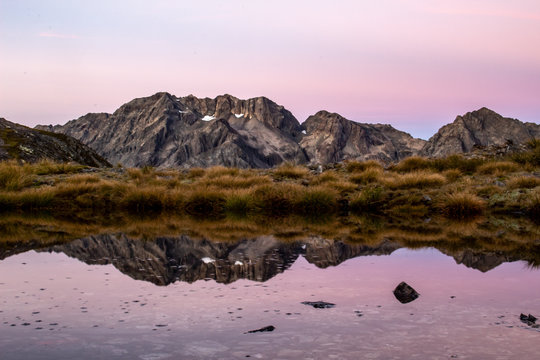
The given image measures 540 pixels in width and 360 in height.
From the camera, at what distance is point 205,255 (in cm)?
859

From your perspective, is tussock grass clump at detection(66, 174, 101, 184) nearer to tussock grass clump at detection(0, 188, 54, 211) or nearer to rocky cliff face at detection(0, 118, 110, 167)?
tussock grass clump at detection(0, 188, 54, 211)

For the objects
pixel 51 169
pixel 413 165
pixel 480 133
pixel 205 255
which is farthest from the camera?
pixel 480 133

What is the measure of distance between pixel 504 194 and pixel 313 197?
6778 millimetres

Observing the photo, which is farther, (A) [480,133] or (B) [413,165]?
(A) [480,133]

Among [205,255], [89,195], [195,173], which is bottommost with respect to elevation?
[205,255]

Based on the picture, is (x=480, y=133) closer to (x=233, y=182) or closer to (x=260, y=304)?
(x=233, y=182)

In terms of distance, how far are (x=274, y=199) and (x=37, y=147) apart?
20082 mm

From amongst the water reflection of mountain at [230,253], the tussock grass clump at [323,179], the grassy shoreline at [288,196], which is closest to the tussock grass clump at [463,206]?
the grassy shoreline at [288,196]

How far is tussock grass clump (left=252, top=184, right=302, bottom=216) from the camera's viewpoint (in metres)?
17.2

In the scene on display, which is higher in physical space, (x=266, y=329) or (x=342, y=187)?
(x=342, y=187)

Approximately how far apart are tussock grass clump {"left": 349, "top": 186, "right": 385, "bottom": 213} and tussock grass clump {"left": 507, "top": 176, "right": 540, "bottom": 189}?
16.4ft

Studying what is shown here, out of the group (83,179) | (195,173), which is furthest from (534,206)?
(83,179)

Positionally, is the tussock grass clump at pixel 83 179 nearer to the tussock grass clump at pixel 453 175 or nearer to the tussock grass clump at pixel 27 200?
the tussock grass clump at pixel 27 200

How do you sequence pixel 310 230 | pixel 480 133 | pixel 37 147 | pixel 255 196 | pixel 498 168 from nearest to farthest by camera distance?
pixel 310 230
pixel 255 196
pixel 498 168
pixel 37 147
pixel 480 133
